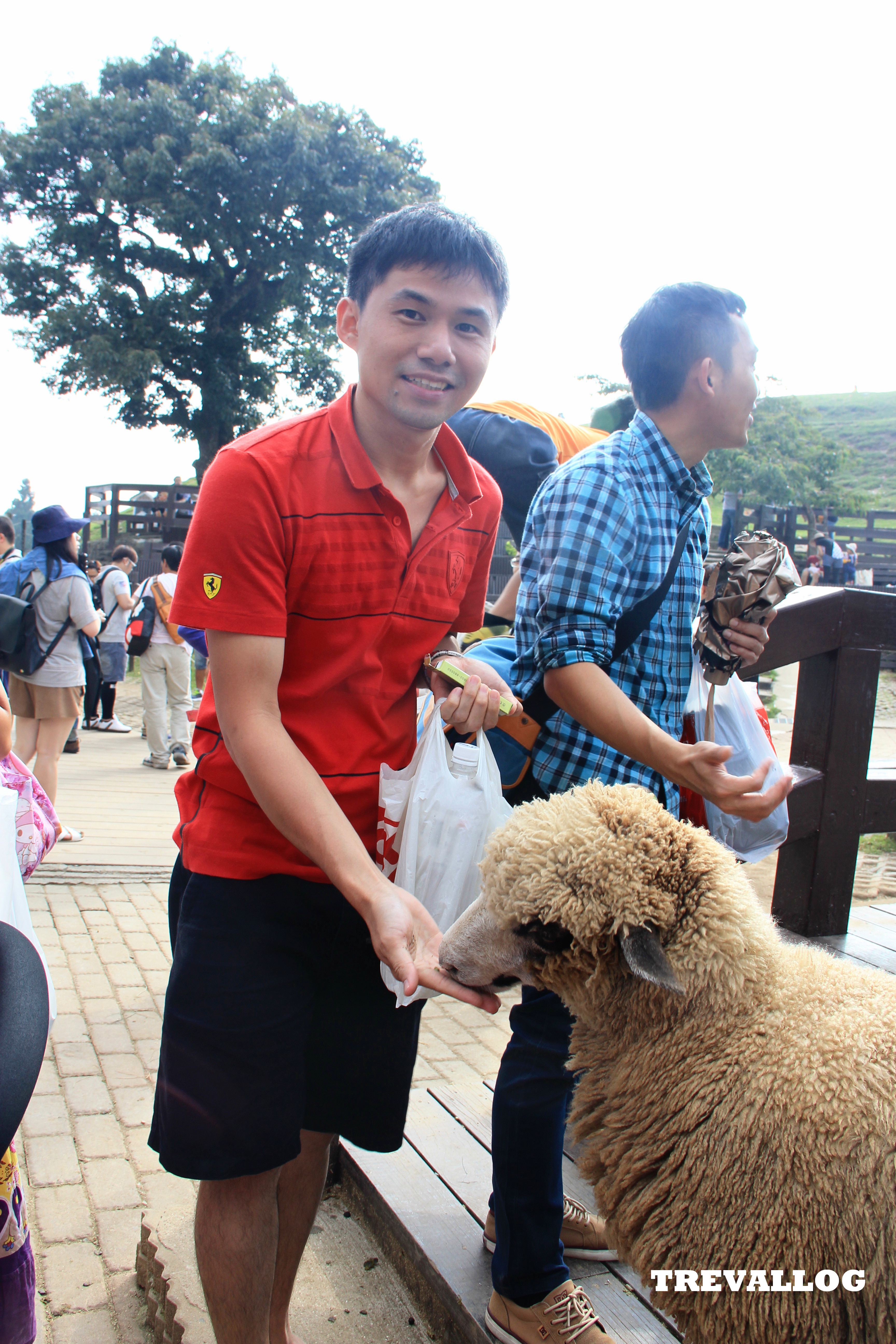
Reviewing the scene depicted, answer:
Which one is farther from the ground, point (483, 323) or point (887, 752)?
point (483, 323)

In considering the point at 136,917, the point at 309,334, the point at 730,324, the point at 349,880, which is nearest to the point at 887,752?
the point at 136,917

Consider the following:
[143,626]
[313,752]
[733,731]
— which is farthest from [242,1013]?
[143,626]

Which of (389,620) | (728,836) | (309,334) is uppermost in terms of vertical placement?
(309,334)

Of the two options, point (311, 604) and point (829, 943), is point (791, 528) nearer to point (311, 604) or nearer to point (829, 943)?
point (829, 943)

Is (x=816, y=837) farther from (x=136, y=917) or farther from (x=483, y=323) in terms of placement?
(x=136, y=917)

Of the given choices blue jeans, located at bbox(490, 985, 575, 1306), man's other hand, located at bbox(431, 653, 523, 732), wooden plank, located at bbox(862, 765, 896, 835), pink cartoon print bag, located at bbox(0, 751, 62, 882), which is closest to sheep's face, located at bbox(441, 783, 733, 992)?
man's other hand, located at bbox(431, 653, 523, 732)

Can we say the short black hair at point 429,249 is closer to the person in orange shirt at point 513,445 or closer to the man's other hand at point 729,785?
the man's other hand at point 729,785

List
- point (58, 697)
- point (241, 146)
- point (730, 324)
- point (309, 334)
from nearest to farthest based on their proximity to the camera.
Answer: point (730, 324) < point (58, 697) < point (241, 146) < point (309, 334)

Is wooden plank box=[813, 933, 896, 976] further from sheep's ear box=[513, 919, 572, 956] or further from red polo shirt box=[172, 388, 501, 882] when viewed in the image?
red polo shirt box=[172, 388, 501, 882]

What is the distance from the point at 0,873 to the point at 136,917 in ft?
11.4

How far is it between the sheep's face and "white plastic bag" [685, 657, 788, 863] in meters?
0.64

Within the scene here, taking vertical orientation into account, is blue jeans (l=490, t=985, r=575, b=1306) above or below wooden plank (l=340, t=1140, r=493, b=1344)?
above

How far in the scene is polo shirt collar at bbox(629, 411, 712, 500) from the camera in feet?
6.55

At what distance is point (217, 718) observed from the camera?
1.62m
